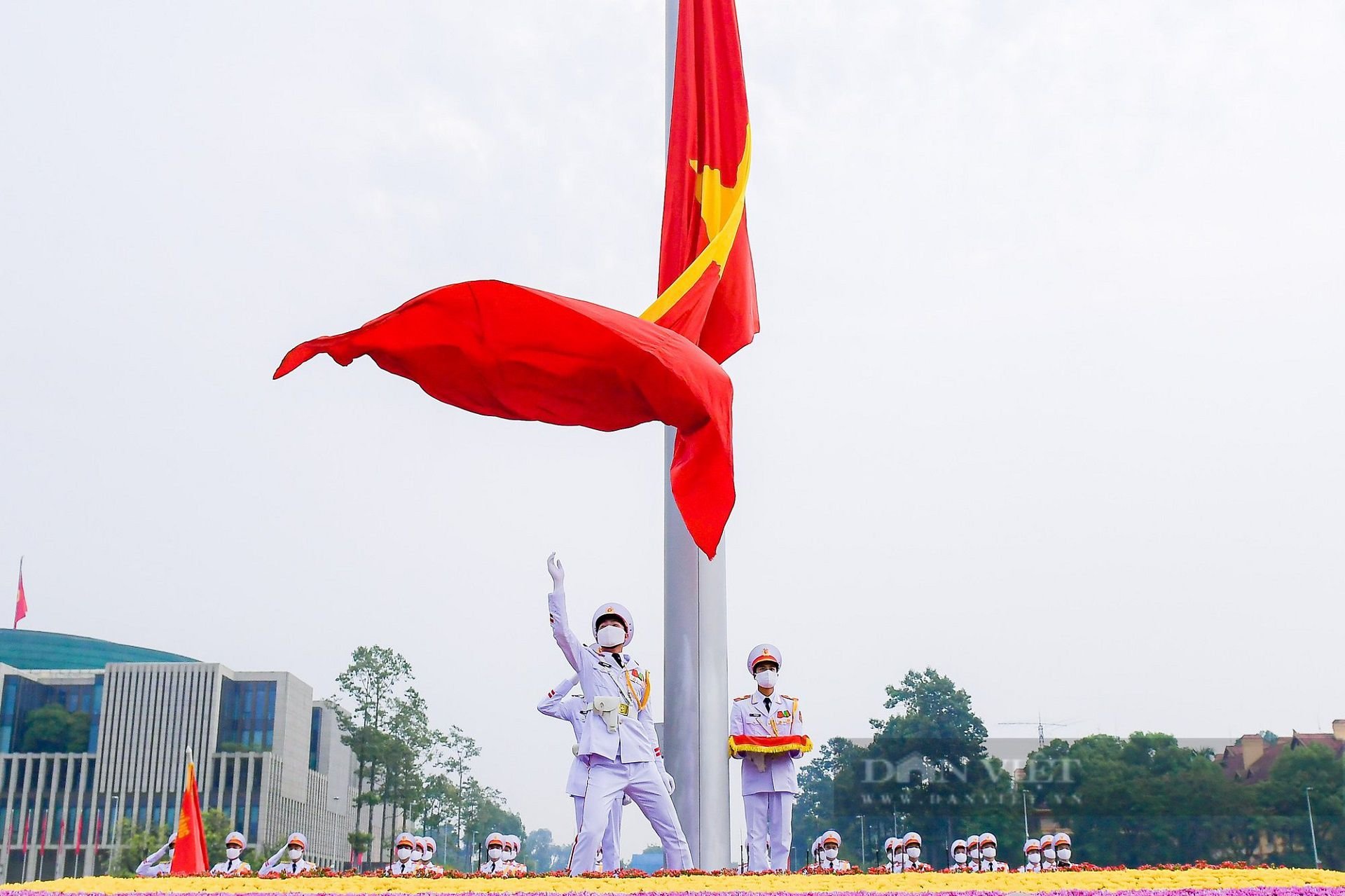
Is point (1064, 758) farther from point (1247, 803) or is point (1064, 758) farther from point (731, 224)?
point (731, 224)

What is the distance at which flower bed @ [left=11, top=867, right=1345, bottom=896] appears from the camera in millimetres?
4918

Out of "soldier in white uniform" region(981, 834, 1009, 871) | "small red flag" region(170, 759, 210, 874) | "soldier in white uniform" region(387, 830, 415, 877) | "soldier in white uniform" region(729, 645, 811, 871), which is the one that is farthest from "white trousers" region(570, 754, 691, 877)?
"soldier in white uniform" region(981, 834, 1009, 871)

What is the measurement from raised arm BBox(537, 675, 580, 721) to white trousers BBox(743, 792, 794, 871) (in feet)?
5.69

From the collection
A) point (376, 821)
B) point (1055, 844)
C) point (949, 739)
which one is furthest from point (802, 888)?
point (376, 821)

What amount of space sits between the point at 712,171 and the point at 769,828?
15.1 ft

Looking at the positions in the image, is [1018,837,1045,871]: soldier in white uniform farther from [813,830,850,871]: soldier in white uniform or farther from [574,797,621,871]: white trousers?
[574,797,621,871]: white trousers

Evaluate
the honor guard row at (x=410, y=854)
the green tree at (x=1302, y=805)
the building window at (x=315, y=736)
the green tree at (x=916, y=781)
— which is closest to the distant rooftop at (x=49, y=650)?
the building window at (x=315, y=736)

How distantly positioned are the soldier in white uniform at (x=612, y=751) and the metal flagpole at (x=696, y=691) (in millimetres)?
331

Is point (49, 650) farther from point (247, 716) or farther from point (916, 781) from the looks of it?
point (916, 781)

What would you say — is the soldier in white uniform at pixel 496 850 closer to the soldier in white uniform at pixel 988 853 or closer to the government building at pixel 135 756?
the soldier in white uniform at pixel 988 853

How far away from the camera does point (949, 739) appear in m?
40.7

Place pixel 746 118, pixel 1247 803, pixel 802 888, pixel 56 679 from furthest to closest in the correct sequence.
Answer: pixel 56 679, pixel 1247 803, pixel 746 118, pixel 802 888

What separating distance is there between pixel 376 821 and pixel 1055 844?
38.1 metres

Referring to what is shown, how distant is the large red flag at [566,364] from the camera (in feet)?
24.0
